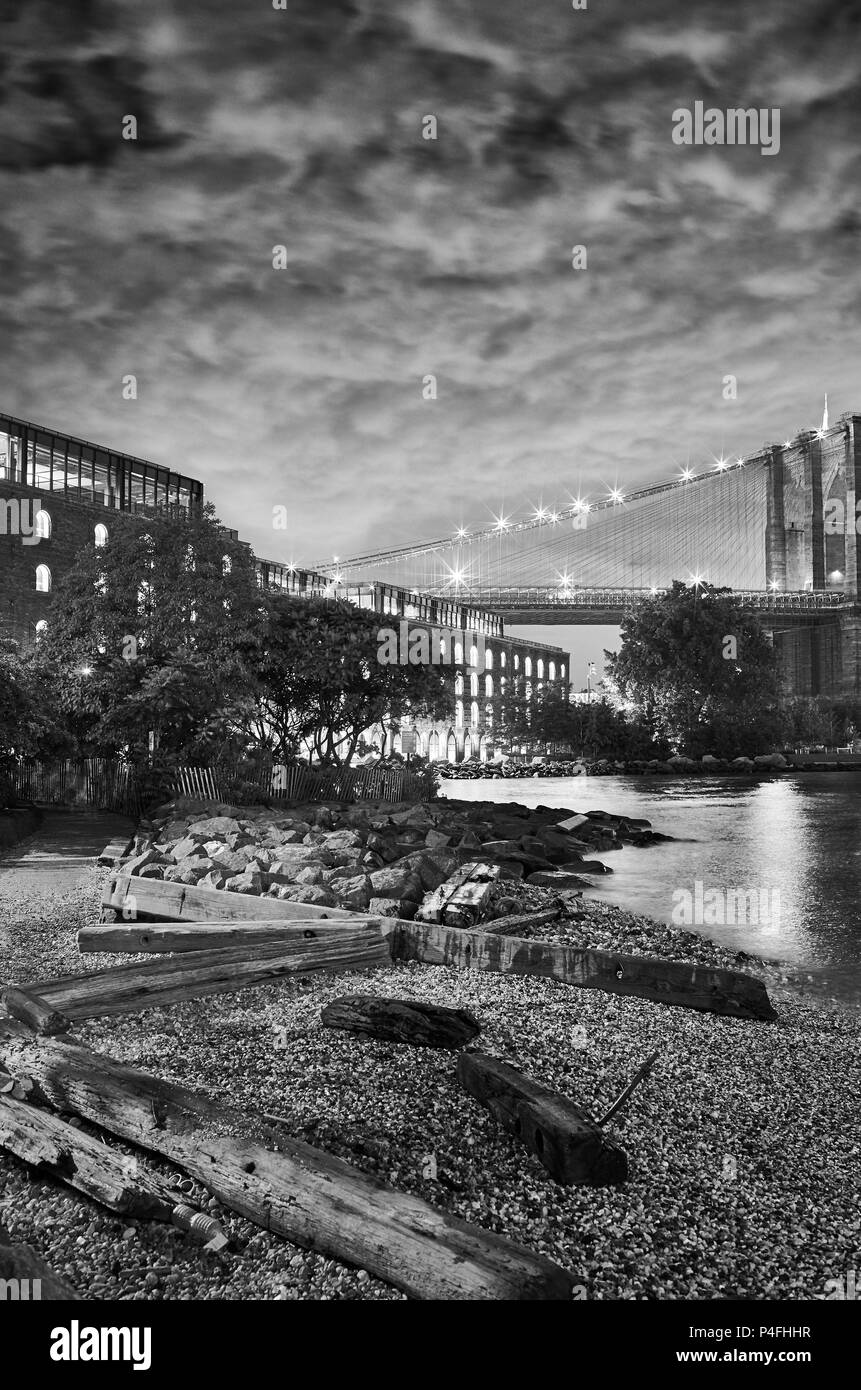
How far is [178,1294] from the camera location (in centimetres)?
330

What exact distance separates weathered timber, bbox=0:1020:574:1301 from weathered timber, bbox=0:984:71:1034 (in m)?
0.82

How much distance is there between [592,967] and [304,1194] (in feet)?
13.9

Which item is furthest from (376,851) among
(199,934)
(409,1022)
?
(409,1022)

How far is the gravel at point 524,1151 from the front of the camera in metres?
3.44

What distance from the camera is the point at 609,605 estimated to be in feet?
305

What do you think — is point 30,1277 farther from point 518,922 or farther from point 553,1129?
point 518,922

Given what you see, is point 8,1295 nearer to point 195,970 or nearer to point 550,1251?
point 550,1251

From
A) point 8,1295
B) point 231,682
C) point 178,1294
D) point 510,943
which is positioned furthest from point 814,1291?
point 231,682

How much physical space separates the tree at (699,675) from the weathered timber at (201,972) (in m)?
58.7

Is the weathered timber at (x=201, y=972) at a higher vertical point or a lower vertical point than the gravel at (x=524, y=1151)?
higher

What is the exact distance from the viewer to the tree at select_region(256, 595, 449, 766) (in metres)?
24.0

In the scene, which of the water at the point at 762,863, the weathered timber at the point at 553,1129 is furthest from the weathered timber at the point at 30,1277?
the water at the point at 762,863

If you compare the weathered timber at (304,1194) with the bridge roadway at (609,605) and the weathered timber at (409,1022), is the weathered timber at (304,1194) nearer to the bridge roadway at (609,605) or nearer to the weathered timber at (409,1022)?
the weathered timber at (409,1022)
